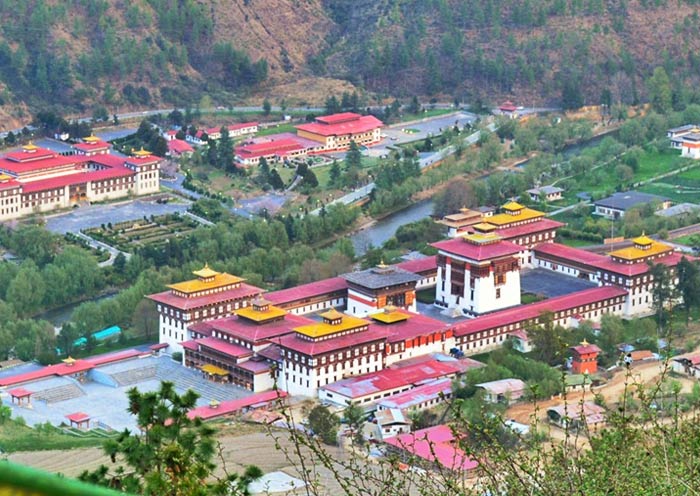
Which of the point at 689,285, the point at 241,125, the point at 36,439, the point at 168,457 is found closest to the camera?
the point at 168,457

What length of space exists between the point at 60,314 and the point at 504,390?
10.4 m

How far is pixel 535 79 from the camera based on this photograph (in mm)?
56594

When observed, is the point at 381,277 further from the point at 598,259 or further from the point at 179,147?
the point at 179,147

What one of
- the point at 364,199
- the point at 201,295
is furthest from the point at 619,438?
the point at 364,199

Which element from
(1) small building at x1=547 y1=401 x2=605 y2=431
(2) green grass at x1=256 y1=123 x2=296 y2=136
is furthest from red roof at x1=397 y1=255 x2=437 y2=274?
(2) green grass at x1=256 y1=123 x2=296 y2=136

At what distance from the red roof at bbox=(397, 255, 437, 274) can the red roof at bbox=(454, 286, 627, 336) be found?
2628mm

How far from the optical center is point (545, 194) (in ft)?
143

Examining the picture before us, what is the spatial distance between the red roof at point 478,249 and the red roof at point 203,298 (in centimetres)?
390

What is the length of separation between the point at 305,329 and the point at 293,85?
91.9ft

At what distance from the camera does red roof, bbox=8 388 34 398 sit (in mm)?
29552

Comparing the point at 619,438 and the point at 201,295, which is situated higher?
the point at 619,438

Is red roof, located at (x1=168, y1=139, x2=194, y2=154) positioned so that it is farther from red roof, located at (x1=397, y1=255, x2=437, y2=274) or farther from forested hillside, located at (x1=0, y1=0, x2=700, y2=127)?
red roof, located at (x1=397, y1=255, x2=437, y2=274)

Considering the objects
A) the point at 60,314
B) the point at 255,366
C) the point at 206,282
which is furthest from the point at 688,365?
the point at 60,314

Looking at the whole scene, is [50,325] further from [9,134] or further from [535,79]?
[535,79]
